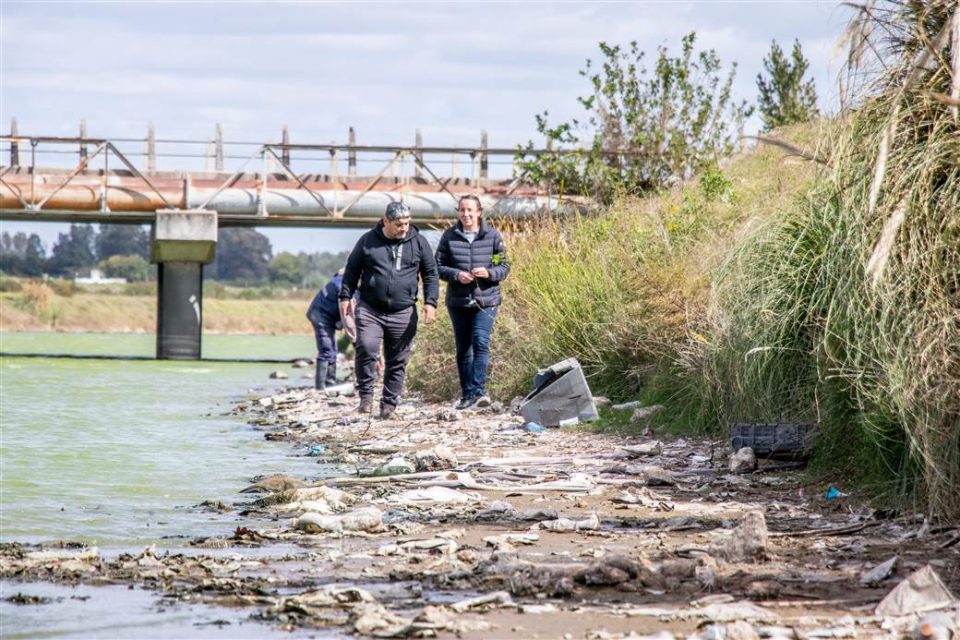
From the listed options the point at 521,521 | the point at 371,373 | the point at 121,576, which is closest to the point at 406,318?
the point at 371,373

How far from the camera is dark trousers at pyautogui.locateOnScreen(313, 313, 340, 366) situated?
17203 millimetres

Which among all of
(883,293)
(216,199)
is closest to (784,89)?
(216,199)

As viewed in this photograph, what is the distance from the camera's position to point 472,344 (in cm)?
1335

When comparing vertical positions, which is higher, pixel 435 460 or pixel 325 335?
pixel 325 335

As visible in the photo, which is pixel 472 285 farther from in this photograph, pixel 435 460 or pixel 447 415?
pixel 435 460

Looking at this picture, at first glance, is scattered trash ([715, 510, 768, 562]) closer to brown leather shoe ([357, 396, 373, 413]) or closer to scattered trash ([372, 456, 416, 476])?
scattered trash ([372, 456, 416, 476])

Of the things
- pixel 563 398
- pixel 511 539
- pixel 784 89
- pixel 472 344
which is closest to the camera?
pixel 511 539

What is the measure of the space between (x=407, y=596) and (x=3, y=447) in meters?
7.15

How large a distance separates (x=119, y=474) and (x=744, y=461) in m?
4.20

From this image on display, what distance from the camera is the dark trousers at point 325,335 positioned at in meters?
17.2

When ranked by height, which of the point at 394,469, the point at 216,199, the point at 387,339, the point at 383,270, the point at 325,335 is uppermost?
the point at 216,199

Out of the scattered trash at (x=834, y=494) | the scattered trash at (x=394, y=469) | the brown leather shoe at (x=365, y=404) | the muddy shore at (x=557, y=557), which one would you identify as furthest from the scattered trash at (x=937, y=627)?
the brown leather shoe at (x=365, y=404)

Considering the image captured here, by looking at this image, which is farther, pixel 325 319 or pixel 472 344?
pixel 325 319

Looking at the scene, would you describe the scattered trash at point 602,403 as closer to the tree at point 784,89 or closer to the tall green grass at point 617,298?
the tall green grass at point 617,298
